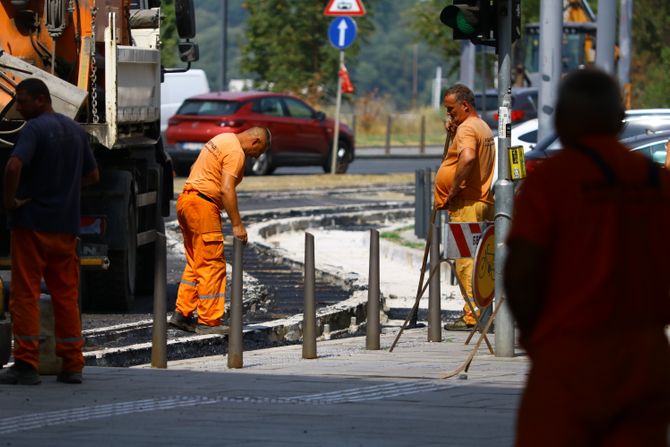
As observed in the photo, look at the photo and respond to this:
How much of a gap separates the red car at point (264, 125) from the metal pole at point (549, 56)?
12681mm

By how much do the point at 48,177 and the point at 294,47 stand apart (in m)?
46.4

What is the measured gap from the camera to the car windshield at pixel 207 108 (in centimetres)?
3197

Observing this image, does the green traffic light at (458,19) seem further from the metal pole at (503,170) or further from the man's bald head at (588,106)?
the man's bald head at (588,106)

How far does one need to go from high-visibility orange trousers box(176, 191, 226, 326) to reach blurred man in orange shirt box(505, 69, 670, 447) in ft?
25.6

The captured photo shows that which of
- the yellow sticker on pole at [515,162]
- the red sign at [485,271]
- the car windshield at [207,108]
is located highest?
the yellow sticker on pole at [515,162]

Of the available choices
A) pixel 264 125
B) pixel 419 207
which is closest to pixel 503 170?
pixel 419 207

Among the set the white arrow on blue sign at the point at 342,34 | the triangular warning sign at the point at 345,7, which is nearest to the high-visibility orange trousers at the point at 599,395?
the triangular warning sign at the point at 345,7

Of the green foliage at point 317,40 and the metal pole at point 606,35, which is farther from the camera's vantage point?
the green foliage at point 317,40

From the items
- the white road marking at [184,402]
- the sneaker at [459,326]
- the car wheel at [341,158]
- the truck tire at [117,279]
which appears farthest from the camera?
the car wheel at [341,158]

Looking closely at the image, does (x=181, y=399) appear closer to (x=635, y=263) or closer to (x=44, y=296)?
(x=44, y=296)

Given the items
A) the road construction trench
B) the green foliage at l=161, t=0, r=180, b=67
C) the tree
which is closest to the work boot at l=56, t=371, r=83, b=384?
the road construction trench

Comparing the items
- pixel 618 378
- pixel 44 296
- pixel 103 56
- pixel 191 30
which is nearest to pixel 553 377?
pixel 618 378

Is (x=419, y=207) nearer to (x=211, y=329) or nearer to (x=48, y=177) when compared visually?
(x=211, y=329)

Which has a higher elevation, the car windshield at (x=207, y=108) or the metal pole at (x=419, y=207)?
the car windshield at (x=207, y=108)
